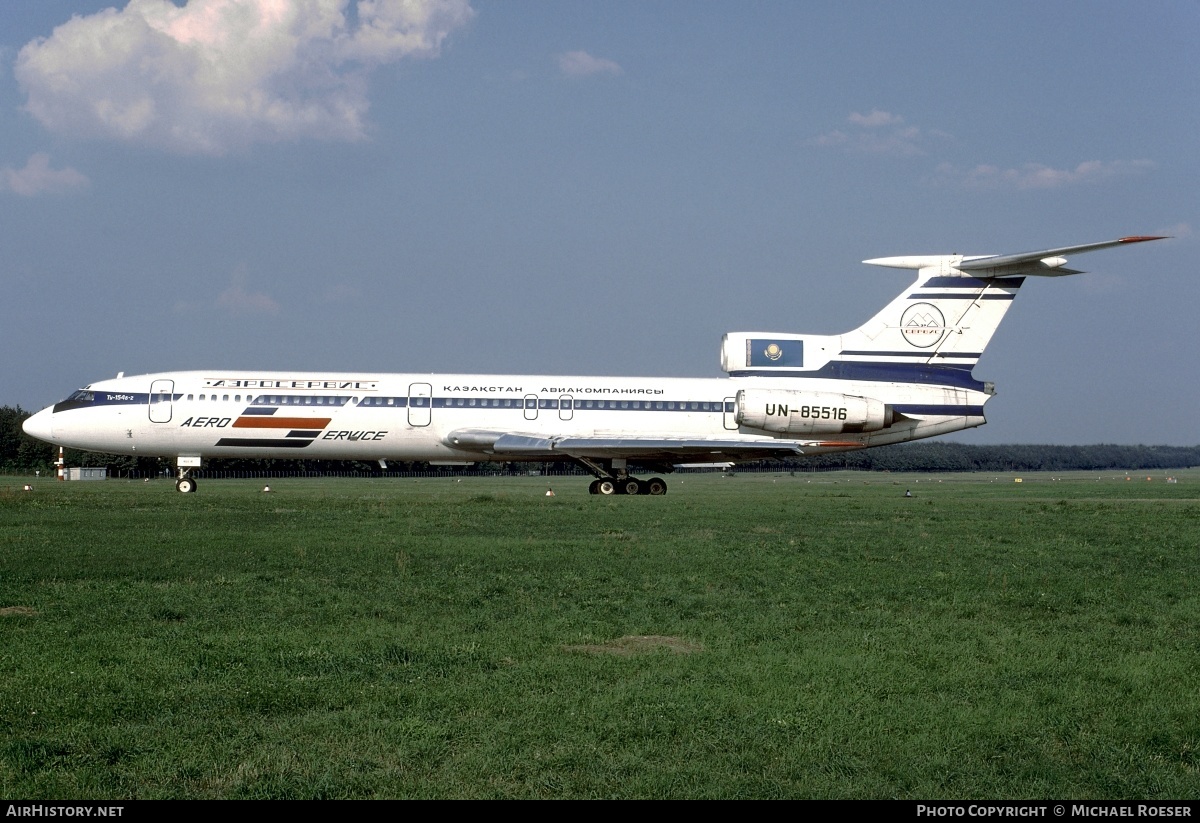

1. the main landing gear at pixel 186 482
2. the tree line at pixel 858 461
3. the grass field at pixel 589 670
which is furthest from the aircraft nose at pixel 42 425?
the grass field at pixel 589 670

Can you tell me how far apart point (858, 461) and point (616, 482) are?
2946 inches

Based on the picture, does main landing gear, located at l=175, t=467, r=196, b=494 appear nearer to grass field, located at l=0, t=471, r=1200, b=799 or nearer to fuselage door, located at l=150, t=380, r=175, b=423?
fuselage door, located at l=150, t=380, r=175, b=423

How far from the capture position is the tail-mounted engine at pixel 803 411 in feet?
104

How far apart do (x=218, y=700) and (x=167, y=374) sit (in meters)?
27.5

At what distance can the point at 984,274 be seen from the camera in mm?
32125

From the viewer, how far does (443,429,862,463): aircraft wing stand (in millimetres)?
31578

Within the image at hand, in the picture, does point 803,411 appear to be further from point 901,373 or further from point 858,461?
point 858,461

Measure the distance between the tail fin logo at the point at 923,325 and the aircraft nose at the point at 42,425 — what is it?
81.7 feet

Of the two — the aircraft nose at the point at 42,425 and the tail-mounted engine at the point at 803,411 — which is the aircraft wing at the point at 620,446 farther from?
the aircraft nose at the point at 42,425

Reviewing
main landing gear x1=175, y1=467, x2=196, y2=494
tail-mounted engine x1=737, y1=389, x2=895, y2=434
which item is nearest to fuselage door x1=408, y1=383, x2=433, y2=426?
main landing gear x1=175, y1=467, x2=196, y2=494

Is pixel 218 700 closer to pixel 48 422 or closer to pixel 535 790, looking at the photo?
pixel 535 790
